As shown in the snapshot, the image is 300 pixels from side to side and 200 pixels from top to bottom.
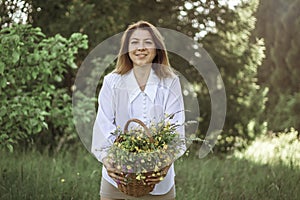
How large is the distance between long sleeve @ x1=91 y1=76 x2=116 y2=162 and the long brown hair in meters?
0.13

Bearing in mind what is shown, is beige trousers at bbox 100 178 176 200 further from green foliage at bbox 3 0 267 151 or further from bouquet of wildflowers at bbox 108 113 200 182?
green foliage at bbox 3 0 267 151

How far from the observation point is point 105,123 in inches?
89.1

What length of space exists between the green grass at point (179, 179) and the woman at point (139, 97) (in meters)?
1.28

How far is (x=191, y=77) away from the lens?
20.6ft

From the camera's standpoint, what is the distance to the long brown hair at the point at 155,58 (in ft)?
7.77

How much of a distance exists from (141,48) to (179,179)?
2337mm

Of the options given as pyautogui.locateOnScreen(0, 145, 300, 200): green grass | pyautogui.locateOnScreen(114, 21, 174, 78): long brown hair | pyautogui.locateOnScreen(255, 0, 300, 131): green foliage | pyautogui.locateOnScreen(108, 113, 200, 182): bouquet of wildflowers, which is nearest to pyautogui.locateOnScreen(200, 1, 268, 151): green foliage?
pyautogui.locateOnScreen(0, 145, 300, 200): green grass

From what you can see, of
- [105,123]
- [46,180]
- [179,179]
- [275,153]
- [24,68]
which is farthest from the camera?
[275,153]

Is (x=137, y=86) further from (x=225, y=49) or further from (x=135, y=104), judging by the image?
(x=225, y=49)

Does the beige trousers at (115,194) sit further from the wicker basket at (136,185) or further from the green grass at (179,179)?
the green grass at (179,179)

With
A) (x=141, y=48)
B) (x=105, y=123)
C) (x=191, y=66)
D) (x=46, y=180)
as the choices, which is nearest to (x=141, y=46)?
(x=141, y=48)

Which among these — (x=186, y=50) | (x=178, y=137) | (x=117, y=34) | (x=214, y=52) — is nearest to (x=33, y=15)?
(x=117, y=34)

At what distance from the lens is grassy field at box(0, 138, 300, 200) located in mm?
3662

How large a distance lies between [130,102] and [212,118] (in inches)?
151
